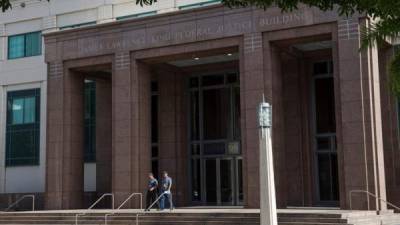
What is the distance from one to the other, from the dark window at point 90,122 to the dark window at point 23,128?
11.4 feet

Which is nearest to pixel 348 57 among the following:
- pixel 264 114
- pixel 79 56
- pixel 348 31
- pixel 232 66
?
→ pixel 348 31

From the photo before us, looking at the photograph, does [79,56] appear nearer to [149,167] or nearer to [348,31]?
[149,167]

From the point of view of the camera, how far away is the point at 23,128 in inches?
1464

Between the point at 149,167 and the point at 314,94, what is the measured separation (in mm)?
8325

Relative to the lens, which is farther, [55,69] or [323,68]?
[55,69]

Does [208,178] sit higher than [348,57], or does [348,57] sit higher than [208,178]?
[348,57]

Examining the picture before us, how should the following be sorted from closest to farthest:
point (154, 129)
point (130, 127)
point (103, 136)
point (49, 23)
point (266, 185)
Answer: point (266, 185), point (130, 127), point (154, 129), point (103, 136), point (49, 23)

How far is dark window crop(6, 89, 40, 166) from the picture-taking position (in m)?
36.6

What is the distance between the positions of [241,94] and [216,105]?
222 inches

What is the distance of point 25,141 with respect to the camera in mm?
36906

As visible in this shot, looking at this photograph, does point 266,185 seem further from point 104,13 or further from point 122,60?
point 104,13

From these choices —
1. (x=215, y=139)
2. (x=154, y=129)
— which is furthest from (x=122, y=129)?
(x=215, y=139)

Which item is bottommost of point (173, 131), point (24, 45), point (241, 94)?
point (173, 131)

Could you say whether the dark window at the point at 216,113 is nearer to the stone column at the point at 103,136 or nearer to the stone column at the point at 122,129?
the stone column at the point at 122,129
